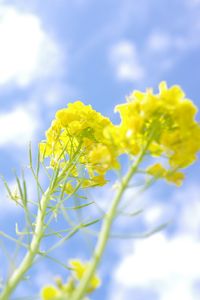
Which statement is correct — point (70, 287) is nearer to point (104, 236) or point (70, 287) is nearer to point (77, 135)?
point (104, 236)

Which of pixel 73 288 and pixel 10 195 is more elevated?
pixel 10 195

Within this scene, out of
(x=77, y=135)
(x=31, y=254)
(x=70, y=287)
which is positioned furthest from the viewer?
(x=77, y=135)

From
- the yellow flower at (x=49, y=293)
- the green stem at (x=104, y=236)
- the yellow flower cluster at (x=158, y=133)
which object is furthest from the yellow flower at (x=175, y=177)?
the yellow flower at (x=49, y=293)

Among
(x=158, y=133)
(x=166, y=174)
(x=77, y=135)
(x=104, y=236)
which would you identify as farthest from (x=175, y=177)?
(x=77, y=135)

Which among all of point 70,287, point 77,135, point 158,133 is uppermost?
point 77,135

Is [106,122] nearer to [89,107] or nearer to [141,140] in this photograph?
[89,107]

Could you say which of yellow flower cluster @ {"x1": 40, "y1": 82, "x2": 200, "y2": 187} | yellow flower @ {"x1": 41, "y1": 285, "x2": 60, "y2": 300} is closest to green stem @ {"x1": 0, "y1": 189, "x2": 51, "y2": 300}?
yellow flower @ {"x1": 41, "y1": 285, "x2": 60, "y2": 300}

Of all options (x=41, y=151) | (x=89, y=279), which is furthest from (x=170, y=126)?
(x=41, y=151)
